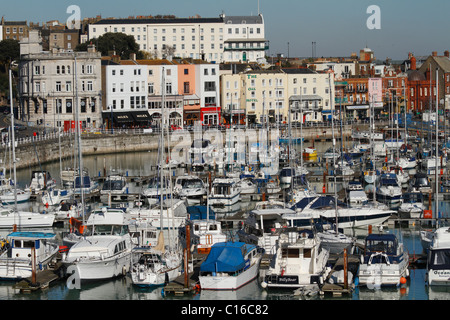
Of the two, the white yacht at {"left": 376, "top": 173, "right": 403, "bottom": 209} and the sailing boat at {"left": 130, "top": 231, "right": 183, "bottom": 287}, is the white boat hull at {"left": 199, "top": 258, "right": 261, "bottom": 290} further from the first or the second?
the white yacht at {"left": 376, "top": 173, "right": 403, "bottom": 209}

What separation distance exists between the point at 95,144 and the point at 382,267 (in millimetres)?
43187

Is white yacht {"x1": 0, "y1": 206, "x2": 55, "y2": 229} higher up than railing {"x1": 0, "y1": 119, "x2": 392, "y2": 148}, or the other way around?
railing {"x1": 0, "y1": 119, "x2": 392, "y2": 148}

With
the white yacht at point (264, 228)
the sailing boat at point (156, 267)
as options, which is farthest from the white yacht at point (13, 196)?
the sailing boat at point (156, 267)

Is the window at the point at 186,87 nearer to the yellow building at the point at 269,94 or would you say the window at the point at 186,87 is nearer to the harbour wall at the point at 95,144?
the yellow building at the point at 269,94

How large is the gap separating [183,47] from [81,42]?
1367cm

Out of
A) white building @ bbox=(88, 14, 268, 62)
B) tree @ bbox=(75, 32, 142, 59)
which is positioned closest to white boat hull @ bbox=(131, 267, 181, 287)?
tree @ bbox=(75, 32, 142, 59)

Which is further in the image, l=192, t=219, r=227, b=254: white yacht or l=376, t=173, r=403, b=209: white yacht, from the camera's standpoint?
l=376, t=173, r=403, b=209: white yacht

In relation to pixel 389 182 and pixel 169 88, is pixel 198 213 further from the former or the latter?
pixel 169 88

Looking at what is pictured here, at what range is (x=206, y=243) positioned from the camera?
89.8ft

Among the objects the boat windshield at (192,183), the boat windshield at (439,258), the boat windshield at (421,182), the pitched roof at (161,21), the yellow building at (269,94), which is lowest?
the boat windshield at (439,258)

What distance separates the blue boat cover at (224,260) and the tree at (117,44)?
66.5 m

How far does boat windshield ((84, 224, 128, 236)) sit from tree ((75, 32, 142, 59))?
60514 millimetres

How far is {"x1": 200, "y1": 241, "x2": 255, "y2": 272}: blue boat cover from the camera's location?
22.6 metres

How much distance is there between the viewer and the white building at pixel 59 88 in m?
67.6
